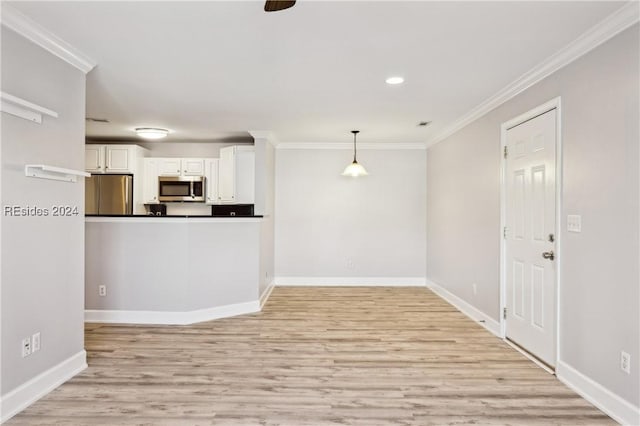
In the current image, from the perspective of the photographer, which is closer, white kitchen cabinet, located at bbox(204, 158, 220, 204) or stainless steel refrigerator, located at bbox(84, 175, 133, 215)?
stainless steel refrigerator, located at bbox(84, 175, 133, 215)

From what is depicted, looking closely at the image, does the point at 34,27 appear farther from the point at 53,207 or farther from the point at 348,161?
the point at 348,161

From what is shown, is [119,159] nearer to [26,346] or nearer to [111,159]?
[111,159]

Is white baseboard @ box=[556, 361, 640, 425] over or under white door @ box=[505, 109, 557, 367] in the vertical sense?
under

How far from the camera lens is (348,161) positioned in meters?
6.57

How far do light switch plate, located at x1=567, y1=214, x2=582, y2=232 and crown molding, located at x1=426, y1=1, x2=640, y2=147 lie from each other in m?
1.14

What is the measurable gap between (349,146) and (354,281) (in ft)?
7.67

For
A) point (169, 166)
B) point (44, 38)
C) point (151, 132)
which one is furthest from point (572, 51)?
point (169, 166)

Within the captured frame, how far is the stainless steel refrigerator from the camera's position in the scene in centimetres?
604

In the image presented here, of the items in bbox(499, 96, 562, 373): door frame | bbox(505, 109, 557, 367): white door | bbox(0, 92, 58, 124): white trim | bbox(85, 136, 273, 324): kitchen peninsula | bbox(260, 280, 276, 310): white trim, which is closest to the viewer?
bbox(0, 92, 58, 124): white trim

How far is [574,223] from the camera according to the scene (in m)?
2.72

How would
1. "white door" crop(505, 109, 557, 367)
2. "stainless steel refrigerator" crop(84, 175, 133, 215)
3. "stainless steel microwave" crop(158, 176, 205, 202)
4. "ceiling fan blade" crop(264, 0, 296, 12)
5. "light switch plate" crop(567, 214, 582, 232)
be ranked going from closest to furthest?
"ceiling fan blade" crop(264, 0, 296, 12), "light switch plate" crop(567, 214, 582, 232), "white door" crop(505, 109, 557, 367), "stainless steel refrigerator" crop(84, 175, 133, 215), "stainless steel microwave" crop(158, 176, 205, 202)

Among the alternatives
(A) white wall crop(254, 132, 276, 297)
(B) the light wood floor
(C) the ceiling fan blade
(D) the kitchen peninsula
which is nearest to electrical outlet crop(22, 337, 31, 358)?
(B) the light wood floor

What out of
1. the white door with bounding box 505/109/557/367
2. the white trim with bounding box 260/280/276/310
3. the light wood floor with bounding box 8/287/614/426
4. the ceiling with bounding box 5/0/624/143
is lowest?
the light wood floor with bounding box 8/287/614/426

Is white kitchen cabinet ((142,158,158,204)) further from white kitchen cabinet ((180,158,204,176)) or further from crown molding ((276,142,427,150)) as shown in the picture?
crown molding ((276,142,427,150))
